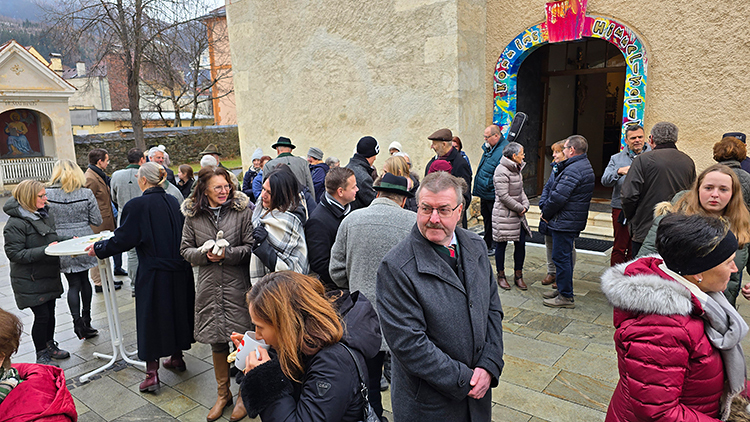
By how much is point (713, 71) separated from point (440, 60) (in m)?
3.93

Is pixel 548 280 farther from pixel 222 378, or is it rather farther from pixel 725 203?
pixel 222 378

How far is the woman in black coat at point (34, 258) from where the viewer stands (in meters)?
4.03

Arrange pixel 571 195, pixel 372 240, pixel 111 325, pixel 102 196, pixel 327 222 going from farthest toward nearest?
pixel 102 196
pixel 571 195
pixel 111 325
pixel 327 222
pixel 372 240

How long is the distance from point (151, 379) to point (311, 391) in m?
2.76

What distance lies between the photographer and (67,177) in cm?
485

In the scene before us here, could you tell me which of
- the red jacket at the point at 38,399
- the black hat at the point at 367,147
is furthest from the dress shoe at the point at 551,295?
the red jacket at the point at 38,399

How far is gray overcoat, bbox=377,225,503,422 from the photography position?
77.3 inches

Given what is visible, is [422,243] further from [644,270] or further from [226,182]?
[226,182]

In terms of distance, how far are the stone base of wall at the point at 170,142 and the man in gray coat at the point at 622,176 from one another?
21.6 meters

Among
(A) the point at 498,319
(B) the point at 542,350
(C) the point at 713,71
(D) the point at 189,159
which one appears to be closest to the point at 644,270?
(A) the point at 498,319

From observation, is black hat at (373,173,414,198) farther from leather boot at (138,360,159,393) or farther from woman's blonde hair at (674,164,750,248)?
leather boot at (138,360,159,393)

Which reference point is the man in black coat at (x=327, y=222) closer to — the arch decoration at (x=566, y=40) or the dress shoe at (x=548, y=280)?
the dress shoe at (x=548, y=280)

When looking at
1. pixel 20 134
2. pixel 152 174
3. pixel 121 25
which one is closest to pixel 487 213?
pixel 152 174

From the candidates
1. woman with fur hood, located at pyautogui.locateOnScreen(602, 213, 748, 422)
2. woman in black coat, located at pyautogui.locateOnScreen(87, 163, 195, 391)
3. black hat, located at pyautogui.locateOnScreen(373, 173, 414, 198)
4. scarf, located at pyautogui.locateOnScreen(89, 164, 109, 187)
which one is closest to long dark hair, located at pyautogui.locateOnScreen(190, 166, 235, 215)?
woman in black coat, located at pyautogui.locateOnScreen(87, 163, 195, 391)
